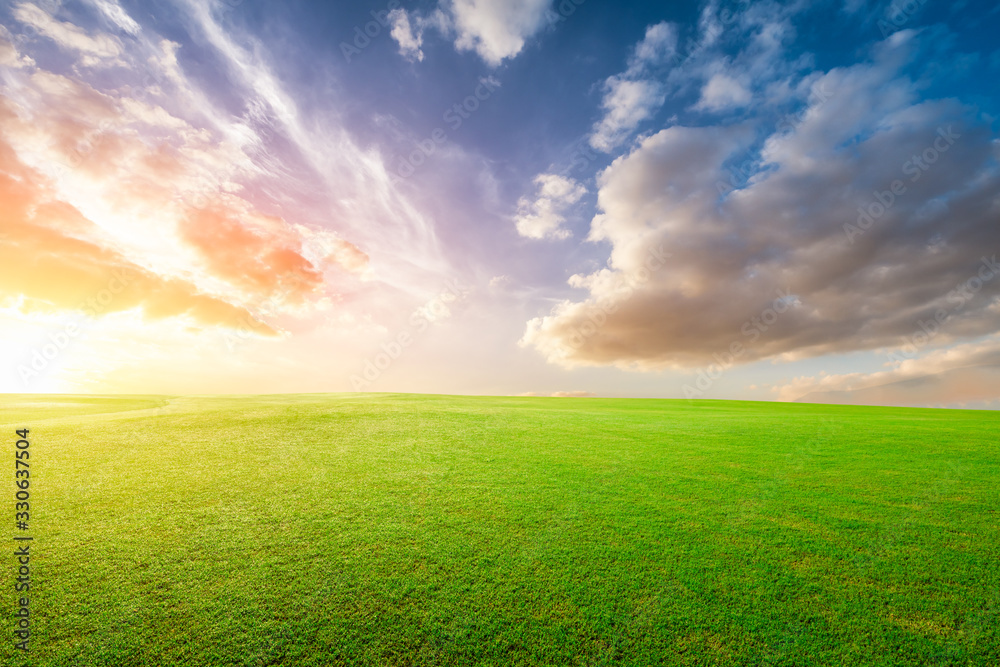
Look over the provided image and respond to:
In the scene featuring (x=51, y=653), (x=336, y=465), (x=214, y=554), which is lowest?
→ (x=51, y=653)

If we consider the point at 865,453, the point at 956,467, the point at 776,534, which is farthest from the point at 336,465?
the point at 956,467

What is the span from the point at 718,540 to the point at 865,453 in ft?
29.3

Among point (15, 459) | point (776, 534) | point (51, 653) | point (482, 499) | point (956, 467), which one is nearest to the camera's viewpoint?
point (51, 653)

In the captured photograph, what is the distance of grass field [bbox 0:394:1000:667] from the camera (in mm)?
4543

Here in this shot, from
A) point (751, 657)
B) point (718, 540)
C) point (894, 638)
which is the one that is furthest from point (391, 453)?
point (894, 638)

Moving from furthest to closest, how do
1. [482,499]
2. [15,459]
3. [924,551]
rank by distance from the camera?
[15,459]
[482,499]
[924,551]

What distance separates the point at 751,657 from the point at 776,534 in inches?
127

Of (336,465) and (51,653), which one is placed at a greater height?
(336,465)

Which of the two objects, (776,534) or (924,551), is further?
(776,534)

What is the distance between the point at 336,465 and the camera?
9.91 meters

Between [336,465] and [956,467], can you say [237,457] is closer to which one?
[336,465]

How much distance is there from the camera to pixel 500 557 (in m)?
5.96

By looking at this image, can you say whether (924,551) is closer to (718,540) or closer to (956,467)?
(718,540)

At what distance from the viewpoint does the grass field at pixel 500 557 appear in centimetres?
454
